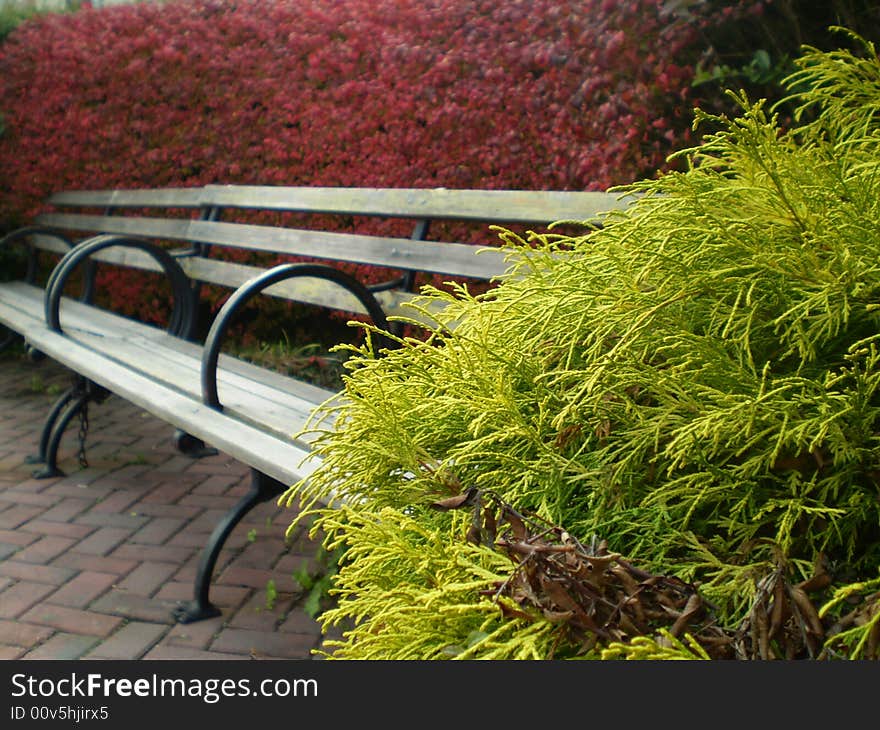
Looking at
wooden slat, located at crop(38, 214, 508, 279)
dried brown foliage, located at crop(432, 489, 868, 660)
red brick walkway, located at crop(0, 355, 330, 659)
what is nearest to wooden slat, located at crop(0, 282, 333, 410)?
wooden slat, located at crop(38, 214, 508, 279)

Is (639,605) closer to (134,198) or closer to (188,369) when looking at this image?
(188,369)

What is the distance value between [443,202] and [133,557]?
1.65 m

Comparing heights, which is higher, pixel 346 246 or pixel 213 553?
pixel 346 246

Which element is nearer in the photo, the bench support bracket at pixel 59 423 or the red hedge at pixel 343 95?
the red hedge at pixel 343 95

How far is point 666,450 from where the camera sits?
1.17 meters

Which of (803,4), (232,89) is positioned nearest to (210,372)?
(803,4)

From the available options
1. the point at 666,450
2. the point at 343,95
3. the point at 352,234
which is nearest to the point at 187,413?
the point at 352,234

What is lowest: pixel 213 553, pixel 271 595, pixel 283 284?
pixel 271 595

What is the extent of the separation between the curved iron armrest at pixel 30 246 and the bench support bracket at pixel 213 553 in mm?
2858

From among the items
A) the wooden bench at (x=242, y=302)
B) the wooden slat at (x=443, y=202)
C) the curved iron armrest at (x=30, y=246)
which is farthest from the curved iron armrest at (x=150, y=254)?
the curved iron armrest at (x=30, y=246)

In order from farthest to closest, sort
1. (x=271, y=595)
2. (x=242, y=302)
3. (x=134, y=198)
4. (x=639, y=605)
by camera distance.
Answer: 1. (x=134, y=198)
2. (x=271, y=595)
3. (x=242, y=302)
4. (x=639, y=605)

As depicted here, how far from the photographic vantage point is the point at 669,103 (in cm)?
305

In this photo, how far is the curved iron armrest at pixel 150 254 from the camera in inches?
147

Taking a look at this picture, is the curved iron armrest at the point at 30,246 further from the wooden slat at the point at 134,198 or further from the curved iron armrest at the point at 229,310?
the curved iron armrest at the point at 229,310
